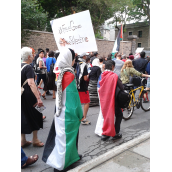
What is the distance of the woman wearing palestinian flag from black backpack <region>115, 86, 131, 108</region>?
3.85 ft

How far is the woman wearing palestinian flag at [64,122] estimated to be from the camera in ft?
9.20

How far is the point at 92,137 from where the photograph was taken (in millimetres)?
4293

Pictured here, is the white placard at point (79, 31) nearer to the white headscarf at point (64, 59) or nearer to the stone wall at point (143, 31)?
the white headscarf at point (64, 59)

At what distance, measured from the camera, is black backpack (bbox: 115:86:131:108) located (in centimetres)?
377

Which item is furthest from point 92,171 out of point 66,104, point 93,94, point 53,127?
point 93,94

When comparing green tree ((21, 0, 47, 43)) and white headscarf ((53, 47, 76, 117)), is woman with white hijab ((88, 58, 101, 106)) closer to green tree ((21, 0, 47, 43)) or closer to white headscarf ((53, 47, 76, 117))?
white headscarf ((53, 47, 76, 117))

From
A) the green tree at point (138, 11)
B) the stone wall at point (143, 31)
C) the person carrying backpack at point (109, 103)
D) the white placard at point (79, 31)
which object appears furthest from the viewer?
the stone wall at point (143, 31)

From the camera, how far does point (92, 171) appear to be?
2.90 meters

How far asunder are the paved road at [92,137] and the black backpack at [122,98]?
0.85 m

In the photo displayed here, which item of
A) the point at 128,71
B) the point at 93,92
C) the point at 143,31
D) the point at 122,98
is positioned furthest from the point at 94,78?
the point at 143,31

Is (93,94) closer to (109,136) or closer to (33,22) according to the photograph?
(109,136)

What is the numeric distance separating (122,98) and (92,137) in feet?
3.89

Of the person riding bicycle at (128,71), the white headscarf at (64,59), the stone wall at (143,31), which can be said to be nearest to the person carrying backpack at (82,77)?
the person riding bicycle at (128,71)
